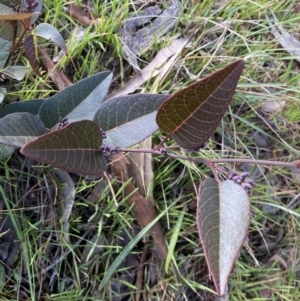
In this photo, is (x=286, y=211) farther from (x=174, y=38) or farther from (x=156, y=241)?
(x=174, y=38)

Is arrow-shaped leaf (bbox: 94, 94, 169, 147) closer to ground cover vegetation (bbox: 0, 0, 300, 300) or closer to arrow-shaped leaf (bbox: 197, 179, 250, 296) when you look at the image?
ground cover vegetation (bbox: 0, 0, 300, 300)

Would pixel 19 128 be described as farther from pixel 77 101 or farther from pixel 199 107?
pixel 199 107

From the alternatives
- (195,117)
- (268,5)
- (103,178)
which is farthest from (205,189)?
(268,5)

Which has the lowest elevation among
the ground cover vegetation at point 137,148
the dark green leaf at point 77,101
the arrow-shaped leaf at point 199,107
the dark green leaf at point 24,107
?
the ground cover vegetation at point 137,148

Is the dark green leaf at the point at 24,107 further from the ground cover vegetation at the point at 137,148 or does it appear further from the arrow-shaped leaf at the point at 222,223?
the arrow-shaped leaf at the point at 222,223

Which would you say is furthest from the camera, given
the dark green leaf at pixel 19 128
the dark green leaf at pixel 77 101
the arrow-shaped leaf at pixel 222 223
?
the dark green leaf at pixel 77 101

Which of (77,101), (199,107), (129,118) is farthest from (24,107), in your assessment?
(199,107)

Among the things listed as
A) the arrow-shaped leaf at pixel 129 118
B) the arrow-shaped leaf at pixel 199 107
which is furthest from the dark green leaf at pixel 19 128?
the arrow-shaped leaf at pixel 199 107

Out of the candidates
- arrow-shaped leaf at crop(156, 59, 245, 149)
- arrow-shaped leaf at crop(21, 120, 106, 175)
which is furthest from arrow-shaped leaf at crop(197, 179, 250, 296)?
arrow-shaped leaf at crop(21, 120, 106, 175)
